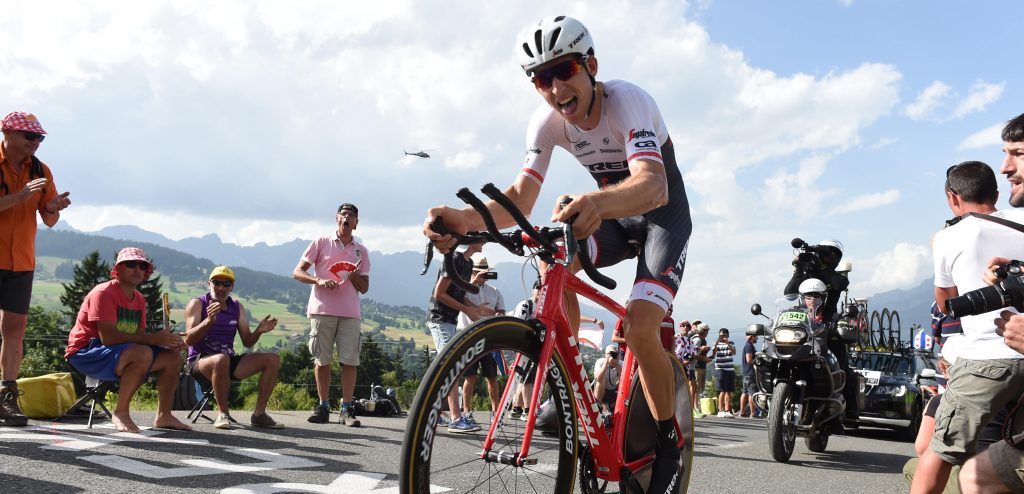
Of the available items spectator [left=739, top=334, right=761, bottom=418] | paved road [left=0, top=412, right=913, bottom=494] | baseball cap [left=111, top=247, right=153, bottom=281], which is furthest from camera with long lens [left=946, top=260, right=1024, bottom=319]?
spectator [left=739, top=334, right=761, bottom=418]

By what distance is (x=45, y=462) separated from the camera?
518 centimetres

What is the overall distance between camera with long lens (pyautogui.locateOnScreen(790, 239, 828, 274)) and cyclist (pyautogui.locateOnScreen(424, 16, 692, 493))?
863 cm

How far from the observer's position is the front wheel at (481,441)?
2604 mm

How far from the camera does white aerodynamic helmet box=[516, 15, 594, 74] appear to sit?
11.6 ft

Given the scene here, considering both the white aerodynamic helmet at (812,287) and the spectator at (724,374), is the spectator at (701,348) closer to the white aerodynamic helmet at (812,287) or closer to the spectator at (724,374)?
the spectator at (724,374)

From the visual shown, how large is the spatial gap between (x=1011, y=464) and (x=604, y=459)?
5.12 ft

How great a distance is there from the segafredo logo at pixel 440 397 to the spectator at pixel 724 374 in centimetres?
1536

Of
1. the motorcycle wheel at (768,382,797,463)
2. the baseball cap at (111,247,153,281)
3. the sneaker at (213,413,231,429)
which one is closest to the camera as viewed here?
the baseball cap at (111,247,153,281)

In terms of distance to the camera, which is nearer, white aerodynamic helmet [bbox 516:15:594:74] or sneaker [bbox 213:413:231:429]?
white aerodynamic helmet [bbox 516:15:594:74]

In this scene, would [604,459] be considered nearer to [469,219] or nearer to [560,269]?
[560,269]

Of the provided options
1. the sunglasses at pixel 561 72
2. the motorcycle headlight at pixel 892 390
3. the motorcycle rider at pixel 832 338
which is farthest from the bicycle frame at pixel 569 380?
the motorcycle headlight at pixel 892 390

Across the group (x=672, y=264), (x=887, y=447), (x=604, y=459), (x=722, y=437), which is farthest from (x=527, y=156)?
(x=887, y=447)

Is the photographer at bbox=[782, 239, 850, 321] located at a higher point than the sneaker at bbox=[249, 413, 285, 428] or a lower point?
higher

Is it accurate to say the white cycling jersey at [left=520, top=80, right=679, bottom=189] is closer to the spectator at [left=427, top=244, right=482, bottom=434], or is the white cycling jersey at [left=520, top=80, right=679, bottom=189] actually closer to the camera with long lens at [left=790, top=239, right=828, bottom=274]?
the spectator at [left=427, top=244, right=482, bottom=434]
